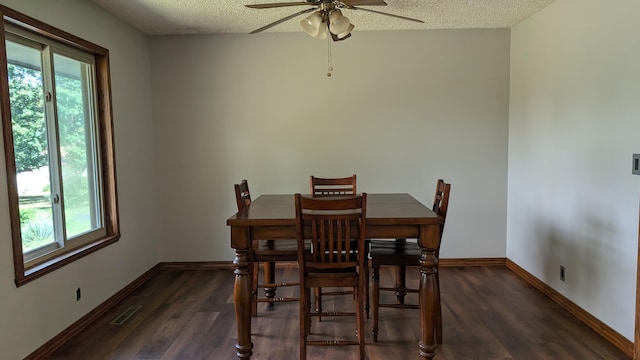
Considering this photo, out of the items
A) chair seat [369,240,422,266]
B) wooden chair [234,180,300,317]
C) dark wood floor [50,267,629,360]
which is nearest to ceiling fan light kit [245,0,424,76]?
wooden chair [234,180,300,317]

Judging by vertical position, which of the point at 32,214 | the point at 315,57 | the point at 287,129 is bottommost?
the point at 32,214

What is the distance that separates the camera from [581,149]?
9.29 feet

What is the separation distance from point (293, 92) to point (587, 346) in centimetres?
316

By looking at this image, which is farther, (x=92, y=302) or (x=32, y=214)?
(x=92, y=302)

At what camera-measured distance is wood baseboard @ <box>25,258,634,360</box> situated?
97.0 inches

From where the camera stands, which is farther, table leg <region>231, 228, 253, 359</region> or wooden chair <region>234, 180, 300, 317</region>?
wooden chair <region>234, 180, 300, 317</region>

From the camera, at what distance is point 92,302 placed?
2957 millimetres

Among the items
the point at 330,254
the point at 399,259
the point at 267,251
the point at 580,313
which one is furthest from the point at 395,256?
the point at 580,313

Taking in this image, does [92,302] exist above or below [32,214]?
below

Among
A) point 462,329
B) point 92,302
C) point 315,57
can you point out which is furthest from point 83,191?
point 462,329

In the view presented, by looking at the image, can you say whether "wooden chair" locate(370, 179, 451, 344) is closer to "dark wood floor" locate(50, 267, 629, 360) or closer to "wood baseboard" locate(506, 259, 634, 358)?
"dark wood floor" locate(50, 267, 629, 360)

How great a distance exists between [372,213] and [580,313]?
71.4 inches

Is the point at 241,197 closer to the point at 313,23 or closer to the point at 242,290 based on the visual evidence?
the point at 242,290

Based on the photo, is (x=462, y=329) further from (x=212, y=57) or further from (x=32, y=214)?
(x=212, y=57)
